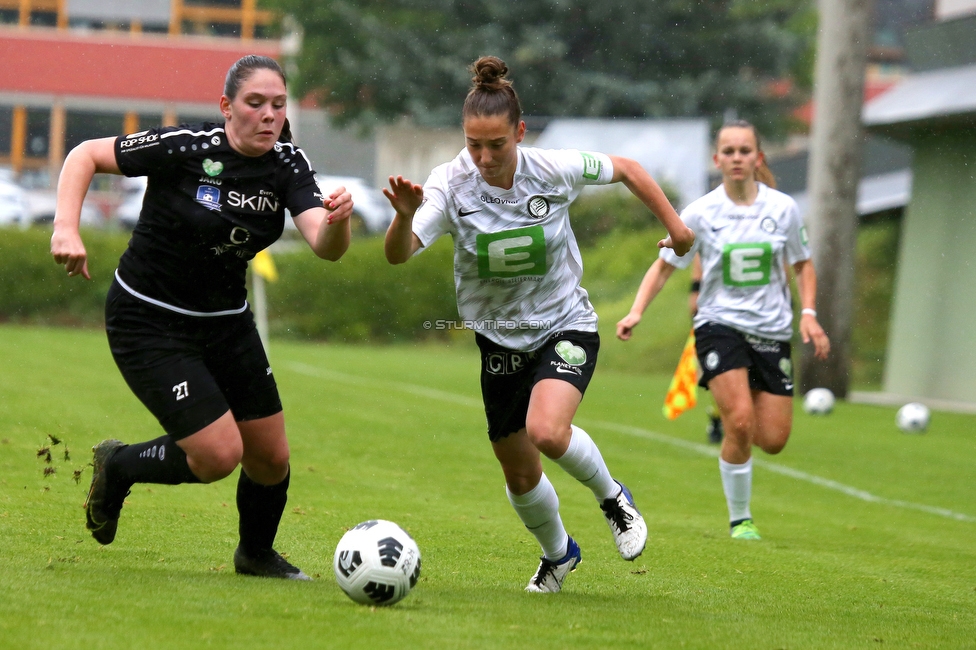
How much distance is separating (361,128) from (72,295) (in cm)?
903

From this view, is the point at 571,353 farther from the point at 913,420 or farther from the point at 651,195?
the point at 913,420

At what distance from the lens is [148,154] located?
16.0 feet

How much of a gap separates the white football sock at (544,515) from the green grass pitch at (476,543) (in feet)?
0.80

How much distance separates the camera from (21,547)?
18.0 feet

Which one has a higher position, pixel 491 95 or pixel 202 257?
pixel 491 95

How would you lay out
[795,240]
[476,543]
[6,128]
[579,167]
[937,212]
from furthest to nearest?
1. [6,128]
2. [937,212]
3. [795,240]
4. [476,543]
5. [579,167]

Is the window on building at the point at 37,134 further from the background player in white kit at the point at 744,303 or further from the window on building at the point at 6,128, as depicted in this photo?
the background player in white kit at the point at 744,303

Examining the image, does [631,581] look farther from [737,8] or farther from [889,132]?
[737,8]

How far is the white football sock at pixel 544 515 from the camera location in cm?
532

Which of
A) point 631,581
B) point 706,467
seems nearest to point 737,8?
point 706,467

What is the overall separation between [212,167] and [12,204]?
67.8 feet

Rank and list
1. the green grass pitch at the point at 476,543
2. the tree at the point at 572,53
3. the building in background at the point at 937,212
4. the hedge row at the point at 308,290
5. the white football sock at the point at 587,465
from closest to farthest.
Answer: the green grass pitch at the point at 476,543, the white football sock at the point at 587,465, the building in background at the point at 937,212, the hedge row at the point at 308,290, the tree at the point at 572,53

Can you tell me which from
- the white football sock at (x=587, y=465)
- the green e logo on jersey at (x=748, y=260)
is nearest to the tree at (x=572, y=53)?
the green e logo on jersey at (x=748, y=260)

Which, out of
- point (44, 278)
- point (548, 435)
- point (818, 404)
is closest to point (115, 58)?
point (44, 278)
